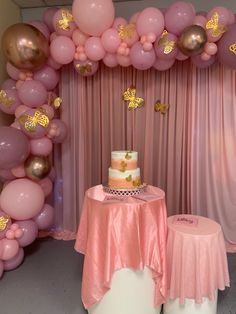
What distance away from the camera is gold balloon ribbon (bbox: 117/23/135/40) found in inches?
90.4

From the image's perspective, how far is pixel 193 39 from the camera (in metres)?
2.10

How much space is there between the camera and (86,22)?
2262 mm

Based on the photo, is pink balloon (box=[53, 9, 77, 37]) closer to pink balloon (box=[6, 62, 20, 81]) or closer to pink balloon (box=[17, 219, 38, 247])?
pink balloon (box=[6, 62, 20, 81])

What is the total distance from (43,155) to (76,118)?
2.32 ft

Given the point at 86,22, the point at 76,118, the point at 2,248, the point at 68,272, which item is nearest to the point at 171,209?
the point at 68,272

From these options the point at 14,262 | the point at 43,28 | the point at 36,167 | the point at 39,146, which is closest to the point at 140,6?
the point at 43,28

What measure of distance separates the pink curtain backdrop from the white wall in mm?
592

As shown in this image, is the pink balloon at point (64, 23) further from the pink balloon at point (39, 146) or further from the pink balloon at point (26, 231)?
the pink balloon at point (26, 231)

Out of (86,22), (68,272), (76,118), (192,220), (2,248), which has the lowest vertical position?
(68,272)

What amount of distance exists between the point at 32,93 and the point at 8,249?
1274mm

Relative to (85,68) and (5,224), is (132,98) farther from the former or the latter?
(5,224)

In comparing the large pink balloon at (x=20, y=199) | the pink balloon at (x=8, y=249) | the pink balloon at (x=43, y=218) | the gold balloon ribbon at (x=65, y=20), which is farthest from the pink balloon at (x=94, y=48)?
the pink balloon at (x=8, y=249)

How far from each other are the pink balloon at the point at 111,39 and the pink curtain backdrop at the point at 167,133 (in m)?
0.59

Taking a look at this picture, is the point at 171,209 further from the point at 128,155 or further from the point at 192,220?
the point at 128,155
